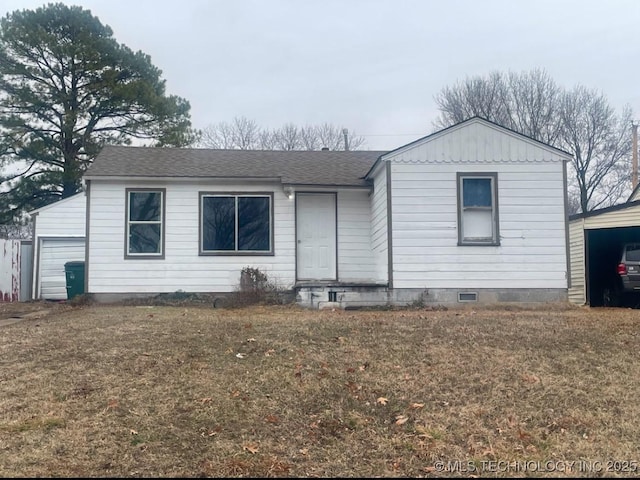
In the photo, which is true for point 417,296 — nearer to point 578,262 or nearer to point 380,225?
point 380,225

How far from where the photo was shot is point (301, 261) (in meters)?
14.2

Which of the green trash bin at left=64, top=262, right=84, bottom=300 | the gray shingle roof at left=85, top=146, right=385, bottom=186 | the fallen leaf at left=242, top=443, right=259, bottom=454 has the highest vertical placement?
the gray shingle roof at left=85, top=146, right=385, bottom=186

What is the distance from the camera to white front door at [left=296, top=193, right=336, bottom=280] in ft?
46.9

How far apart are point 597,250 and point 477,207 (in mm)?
7092

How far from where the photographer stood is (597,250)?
1769cm

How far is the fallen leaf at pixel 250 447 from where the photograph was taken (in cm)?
469

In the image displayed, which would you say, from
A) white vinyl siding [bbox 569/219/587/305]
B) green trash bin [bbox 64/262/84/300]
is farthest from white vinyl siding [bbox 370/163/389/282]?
green trash bin [bbox 64/262/84/300]

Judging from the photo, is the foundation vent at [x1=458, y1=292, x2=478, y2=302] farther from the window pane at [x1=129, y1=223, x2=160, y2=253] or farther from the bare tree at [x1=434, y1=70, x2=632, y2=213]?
the bare tree at [x1=434, y1=70, x2=632, y2=213]

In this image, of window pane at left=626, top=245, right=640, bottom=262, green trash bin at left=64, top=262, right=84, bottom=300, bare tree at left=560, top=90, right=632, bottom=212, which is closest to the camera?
window pane at left=626, top=245, right=640, bottom=262

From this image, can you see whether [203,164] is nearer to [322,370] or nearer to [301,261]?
[301,261]

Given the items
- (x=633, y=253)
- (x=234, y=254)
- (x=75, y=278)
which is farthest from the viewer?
(x=75, y=278)

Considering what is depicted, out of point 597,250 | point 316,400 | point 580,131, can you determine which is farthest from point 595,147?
point 316,400

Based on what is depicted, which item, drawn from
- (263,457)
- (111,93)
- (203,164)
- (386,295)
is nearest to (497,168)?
(386,295)

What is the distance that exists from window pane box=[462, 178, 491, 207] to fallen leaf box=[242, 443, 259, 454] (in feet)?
29.3
